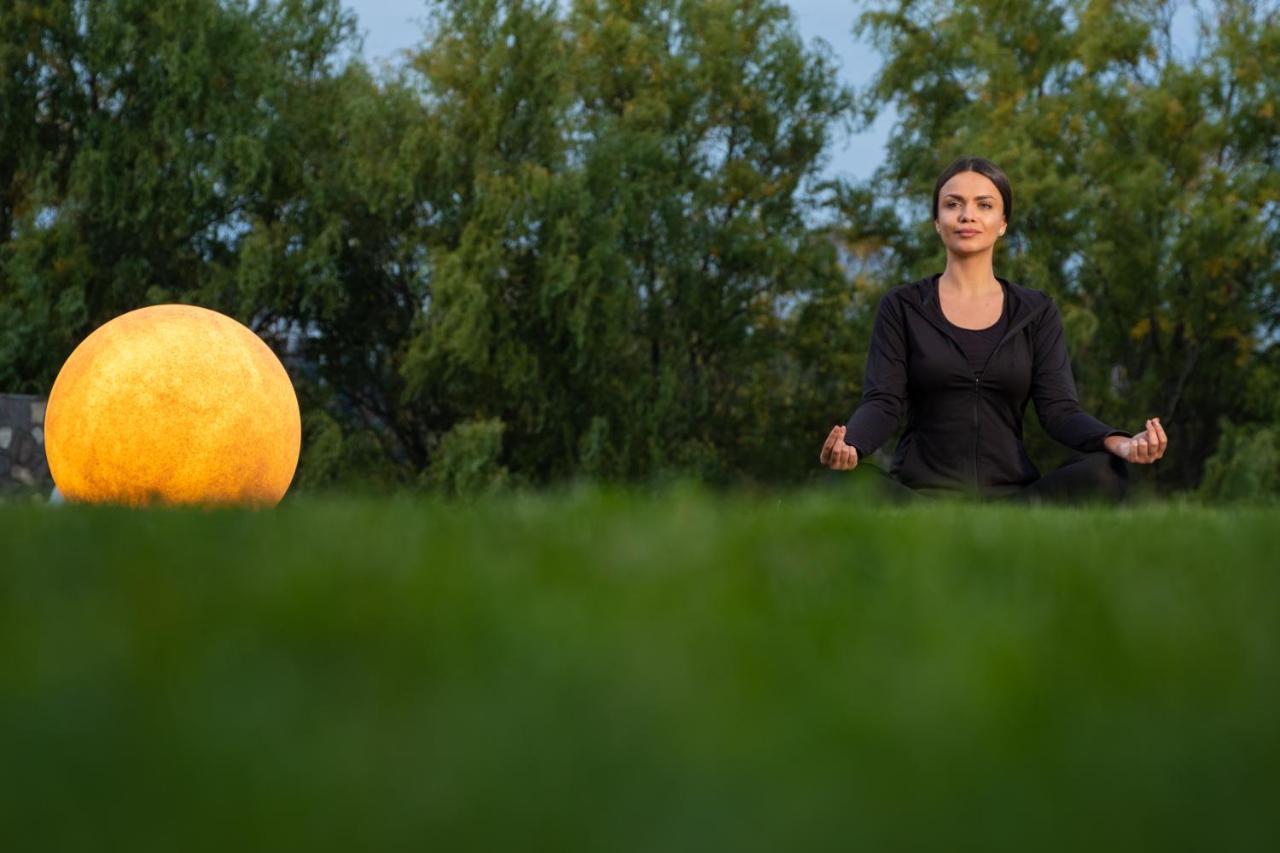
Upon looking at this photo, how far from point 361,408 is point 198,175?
483 cm

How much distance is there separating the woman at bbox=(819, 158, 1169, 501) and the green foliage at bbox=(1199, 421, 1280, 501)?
51.5ft

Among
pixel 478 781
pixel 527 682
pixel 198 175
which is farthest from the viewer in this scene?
Answer: pixel 198 175

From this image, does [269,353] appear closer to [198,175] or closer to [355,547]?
[355,547]

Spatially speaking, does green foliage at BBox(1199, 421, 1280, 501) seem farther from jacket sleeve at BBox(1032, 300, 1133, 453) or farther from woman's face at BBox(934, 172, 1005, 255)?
woman's face at BBox(934, 172, 1005, 255)

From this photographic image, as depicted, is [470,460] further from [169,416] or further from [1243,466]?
[169,416]

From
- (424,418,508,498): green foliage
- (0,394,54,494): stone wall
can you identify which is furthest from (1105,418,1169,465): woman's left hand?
(424,418,508,498): green foliage

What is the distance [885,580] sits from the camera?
175 centimetres

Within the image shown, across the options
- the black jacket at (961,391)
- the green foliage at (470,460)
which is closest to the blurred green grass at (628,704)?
the black jacket at (961,391)

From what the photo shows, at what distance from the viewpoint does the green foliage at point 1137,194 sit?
2367 cm

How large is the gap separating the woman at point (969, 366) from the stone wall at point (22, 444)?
488 inches

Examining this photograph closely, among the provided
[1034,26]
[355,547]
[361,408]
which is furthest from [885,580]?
[1034,26]

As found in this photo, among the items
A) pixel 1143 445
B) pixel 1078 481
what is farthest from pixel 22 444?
pixel 1143 445

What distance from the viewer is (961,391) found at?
679cm

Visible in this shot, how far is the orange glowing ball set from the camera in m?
8.00
